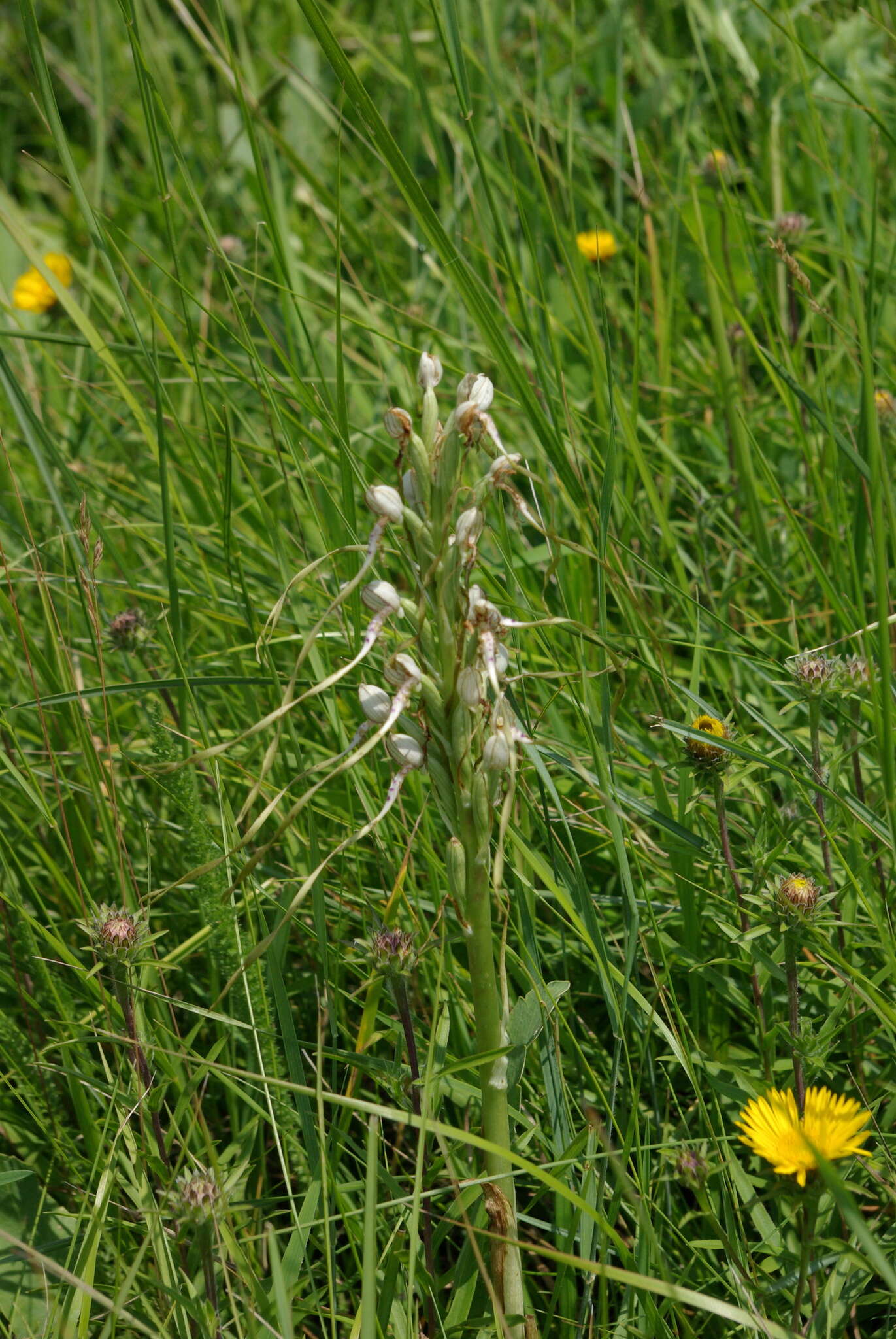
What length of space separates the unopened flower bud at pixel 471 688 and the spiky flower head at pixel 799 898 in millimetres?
561

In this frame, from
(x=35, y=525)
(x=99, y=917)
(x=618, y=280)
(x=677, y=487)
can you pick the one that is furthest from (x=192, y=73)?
(x=99, y=917)

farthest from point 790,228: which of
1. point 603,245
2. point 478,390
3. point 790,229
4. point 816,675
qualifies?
point 478,390

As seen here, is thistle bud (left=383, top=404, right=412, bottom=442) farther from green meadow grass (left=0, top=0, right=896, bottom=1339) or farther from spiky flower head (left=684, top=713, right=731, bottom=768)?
spiky flower head (left=684, top=713, right=731, bottom=768)

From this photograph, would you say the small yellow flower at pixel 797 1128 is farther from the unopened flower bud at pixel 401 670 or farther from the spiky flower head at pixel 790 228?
the spiky flower head at pixel 790 228

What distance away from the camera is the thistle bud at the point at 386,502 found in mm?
1106

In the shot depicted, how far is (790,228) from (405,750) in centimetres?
206

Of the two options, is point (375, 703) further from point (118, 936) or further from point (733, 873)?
point (733, 873)

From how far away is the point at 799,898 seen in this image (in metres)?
1.42

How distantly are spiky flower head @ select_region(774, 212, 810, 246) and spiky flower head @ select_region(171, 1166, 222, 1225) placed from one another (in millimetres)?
2341

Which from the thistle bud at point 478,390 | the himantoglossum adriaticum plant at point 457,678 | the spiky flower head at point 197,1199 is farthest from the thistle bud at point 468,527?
the spiky flower head at point 197,1199

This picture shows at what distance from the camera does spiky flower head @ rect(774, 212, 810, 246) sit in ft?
8.71

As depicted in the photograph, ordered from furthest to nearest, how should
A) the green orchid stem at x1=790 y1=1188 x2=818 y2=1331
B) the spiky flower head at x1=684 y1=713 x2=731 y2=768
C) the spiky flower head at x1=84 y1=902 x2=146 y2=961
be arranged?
the spiky flower head at x1=684 y1=713 x2=731 y2=768 < the spiky flower head at x1=84 y1=902 x2=146 y2=961 < the green orchid stem at x1=790 y1=1188 x2=818 y2=1331

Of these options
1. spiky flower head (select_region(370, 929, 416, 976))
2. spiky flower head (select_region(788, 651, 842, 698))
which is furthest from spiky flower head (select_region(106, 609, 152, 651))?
spiky flower head (select_region(788, 651, 842, 698))

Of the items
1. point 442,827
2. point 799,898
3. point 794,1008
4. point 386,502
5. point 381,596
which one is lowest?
point 442,827
